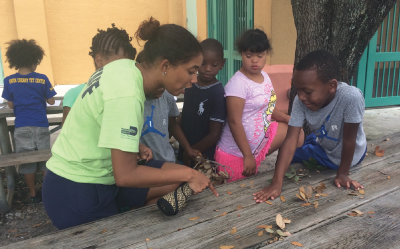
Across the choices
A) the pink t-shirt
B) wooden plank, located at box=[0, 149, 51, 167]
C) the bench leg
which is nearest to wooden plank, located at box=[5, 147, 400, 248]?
the pink t-shirt

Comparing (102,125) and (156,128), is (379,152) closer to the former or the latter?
(156,128)

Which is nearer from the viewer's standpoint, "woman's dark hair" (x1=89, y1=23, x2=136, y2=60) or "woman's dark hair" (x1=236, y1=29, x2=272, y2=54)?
"woman's dark hair" (x1=236, y1=29, x2=272, y2=54)

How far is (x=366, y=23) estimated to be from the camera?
3.06 metres

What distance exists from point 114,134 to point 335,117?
150cm

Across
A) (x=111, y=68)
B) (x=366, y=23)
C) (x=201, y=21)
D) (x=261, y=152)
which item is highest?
(x=201, y=21)

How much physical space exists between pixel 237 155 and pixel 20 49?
2.98 metres

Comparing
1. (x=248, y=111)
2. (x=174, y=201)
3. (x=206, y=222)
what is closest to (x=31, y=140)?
(x=248, y=111)

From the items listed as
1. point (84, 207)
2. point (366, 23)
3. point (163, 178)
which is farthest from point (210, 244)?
point (366, 23)

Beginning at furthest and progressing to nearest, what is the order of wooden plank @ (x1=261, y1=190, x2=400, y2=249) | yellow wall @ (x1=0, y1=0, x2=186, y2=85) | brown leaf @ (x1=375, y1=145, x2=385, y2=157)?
yellow wall @ (x1=0, y1=0, x2=186, y2=85)
brown leaf @ (x1=375, y1=145, x2=385, y2=157)
wooden plank @ (x1=261, y1=190, x2=400, y2=249)

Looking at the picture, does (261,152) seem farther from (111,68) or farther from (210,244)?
(111,68)

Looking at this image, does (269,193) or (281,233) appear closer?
(281,233)

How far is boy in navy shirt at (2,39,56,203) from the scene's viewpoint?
11.8 ft

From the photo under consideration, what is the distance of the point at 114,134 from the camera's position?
4.72ft

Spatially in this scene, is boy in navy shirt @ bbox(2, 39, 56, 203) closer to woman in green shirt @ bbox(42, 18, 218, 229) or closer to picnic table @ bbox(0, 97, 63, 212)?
picnic table @ bbox(0, 97, 63, 212)
